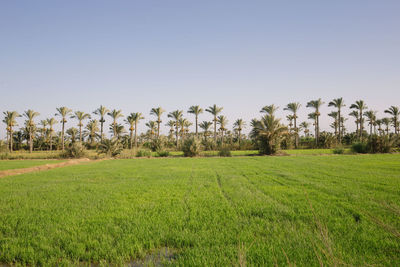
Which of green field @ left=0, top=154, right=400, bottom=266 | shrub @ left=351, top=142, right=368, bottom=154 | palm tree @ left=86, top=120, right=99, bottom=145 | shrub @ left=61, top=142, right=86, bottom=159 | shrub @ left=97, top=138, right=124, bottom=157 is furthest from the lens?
palm tree @ left=86, top=120, right=99, bottom=145

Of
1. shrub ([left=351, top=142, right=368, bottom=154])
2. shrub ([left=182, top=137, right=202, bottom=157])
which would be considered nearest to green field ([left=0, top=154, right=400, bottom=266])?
shrub ([left=182, top=137, right=202, bottom=157])

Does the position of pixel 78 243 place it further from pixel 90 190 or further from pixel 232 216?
pixel 90 190

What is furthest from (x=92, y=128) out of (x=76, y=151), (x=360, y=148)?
(x=360, y=148)

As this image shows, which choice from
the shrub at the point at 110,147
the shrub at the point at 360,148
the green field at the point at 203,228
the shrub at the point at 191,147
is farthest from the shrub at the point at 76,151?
the shrub at the point at 360,148

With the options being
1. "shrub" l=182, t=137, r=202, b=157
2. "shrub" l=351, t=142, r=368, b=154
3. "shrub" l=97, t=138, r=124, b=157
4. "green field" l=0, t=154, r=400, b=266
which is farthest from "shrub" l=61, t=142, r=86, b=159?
"shrub" l=351, t=142, r=368, b=154

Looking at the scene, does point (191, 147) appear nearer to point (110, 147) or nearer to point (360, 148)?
point (110, 147)

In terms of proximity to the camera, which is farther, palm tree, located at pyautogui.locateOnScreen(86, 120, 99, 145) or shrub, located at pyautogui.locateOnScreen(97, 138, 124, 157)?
palm tree, located at pyautogui.locateOnScreen(86, 120, 99, 145)

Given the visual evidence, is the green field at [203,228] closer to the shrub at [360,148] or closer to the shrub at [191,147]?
the shrub at [191,147]

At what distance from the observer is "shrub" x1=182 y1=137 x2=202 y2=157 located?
28484 mm

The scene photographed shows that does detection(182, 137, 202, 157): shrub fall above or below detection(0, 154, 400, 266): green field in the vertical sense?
above

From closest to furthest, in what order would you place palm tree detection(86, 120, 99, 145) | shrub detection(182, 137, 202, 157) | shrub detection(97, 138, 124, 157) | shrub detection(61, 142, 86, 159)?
shrub detection(61, 142, 86, 159) → shrub detection(97, 138, 124, 157) → shrub detection(182, 137, 202, 157) → palm tree detection(86, 120, 99, 145)

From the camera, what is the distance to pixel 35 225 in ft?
13.2

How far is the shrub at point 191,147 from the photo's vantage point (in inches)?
1121

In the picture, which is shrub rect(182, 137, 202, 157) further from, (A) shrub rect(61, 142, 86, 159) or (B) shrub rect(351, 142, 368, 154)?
(B) shrub rect(351, 142, 368, 154)
